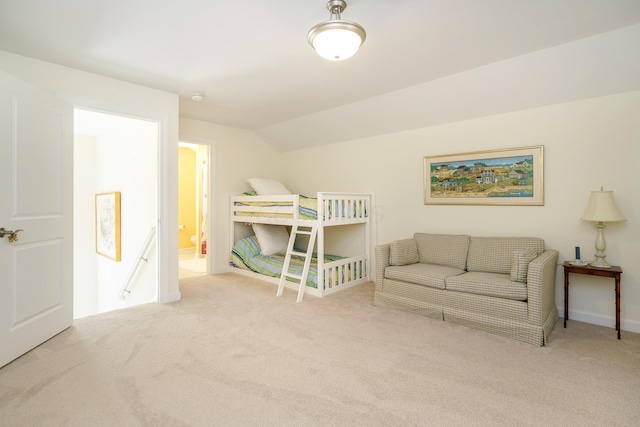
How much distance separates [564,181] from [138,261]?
4.73 m

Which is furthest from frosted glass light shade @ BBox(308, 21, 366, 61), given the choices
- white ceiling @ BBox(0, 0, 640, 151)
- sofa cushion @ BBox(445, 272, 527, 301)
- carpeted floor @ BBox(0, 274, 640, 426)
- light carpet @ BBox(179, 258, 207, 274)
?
light carpet @ BBox(179, 258, 207, 274)

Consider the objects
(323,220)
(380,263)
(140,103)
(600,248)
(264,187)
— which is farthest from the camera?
(264,187)

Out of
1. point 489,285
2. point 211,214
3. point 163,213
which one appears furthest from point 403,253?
point 211,214

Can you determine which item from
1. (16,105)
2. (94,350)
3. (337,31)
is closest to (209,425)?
(94,350)

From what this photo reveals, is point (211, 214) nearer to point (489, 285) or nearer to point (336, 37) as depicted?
point (336, 37)

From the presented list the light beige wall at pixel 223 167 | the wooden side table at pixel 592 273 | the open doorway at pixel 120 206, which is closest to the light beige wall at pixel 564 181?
the wooden side table at pixel 592 273

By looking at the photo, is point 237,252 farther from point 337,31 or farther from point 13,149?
point 337,31

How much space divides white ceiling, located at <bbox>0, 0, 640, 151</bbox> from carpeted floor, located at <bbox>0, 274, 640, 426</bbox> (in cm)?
221

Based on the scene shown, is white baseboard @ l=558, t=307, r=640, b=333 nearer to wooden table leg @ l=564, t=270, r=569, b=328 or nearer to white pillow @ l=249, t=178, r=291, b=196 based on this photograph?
wooden table leg @ l=564, t=270, r=569, b=328

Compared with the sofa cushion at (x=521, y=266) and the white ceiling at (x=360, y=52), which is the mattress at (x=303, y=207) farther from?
the sofa cushion at (x=521, y=266)

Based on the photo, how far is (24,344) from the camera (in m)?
2.26

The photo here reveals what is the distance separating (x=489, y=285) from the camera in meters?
2.72

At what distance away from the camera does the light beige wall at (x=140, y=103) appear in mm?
2705

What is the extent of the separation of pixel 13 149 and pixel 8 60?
94cm
